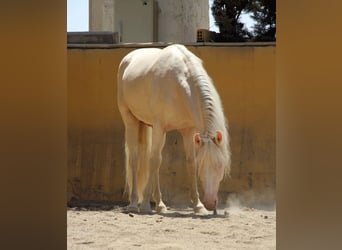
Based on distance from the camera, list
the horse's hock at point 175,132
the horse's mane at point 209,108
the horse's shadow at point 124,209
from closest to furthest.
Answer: the horse's mane at point 209,108 → the horse's shadow at point 124,209 → the horse's hock at point 175,132

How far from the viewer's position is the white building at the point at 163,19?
1711 centimetres

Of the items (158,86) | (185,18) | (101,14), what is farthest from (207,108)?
(101,14)

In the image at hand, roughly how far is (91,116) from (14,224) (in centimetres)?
→ 821

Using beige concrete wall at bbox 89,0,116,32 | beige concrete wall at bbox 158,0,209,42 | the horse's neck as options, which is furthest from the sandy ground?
beige concrete wall at bbox 89,0,116,32

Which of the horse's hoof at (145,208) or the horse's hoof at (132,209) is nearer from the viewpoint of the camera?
the horse's hoof at (145,208)

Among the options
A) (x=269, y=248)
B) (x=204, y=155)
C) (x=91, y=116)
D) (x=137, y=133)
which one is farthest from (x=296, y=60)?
(x=91, y=116)

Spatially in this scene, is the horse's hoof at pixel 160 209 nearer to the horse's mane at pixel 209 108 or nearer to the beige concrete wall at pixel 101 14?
the horse's mane at pixel 209 108

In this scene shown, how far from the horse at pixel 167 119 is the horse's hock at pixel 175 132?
52 centimetres

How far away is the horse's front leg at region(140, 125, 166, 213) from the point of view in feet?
31.6

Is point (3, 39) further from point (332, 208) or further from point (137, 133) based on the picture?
point (137, 133)

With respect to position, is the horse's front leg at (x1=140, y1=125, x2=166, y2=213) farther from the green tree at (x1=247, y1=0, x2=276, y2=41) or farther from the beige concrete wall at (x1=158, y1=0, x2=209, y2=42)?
the green tree at (x1=247, y1=0, x2=276, y2=41)

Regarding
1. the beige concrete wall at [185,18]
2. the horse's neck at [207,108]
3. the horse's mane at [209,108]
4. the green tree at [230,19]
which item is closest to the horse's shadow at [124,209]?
the horse's mane at [209,108]

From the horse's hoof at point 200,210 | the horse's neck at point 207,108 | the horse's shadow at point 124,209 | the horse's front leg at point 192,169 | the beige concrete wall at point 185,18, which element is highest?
the beige concrete wall at point 185,18

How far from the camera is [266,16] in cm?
1817
